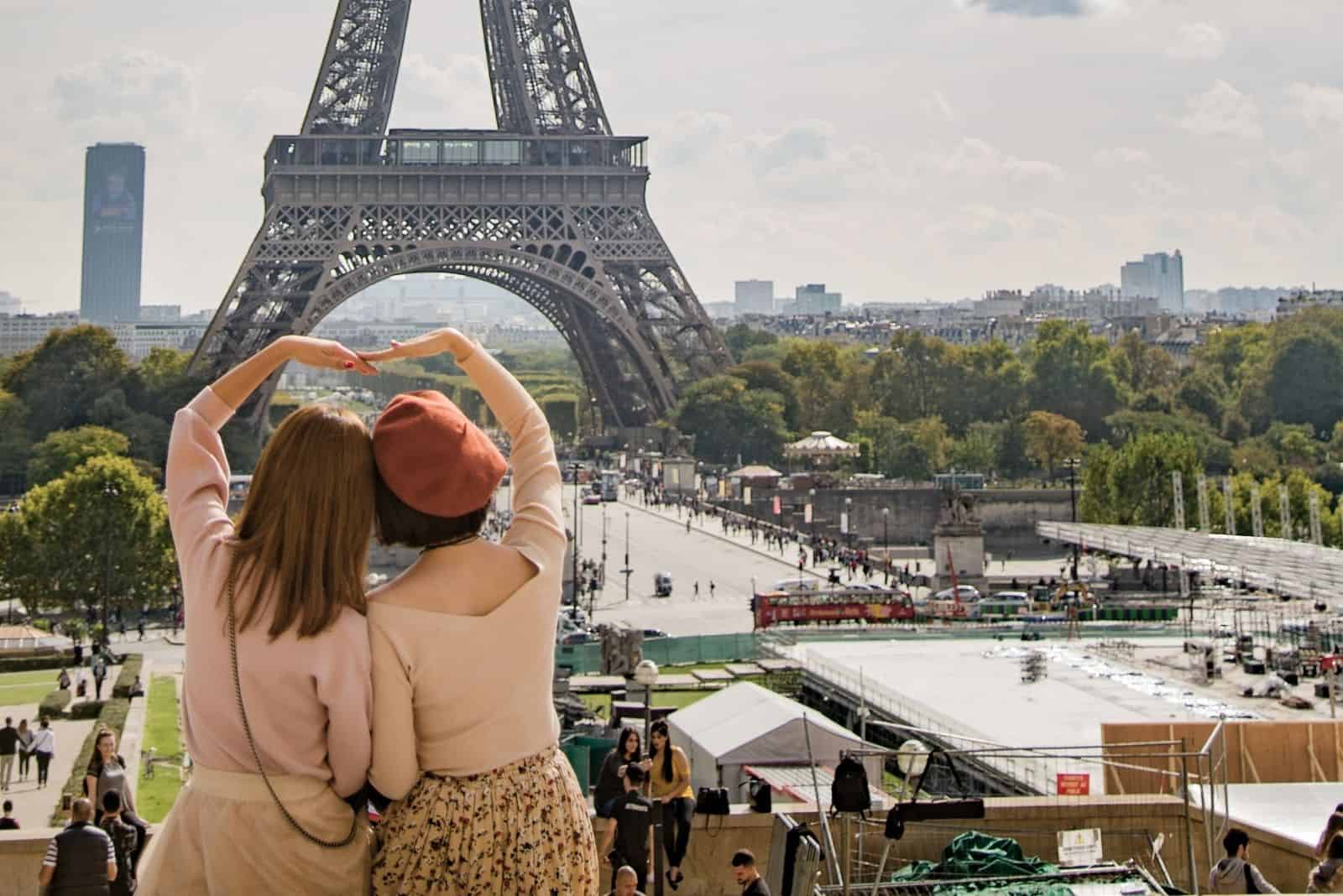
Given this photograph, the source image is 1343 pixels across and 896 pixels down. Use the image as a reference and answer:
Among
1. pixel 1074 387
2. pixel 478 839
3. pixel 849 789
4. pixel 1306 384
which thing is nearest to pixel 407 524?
pixel 478 839

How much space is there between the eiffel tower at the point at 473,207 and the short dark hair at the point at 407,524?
5768cm

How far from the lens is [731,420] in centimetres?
6831

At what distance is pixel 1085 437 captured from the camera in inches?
3031

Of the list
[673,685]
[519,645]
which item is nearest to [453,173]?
[673,685]

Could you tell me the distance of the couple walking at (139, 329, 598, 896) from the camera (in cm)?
324

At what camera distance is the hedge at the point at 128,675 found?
79.6ft

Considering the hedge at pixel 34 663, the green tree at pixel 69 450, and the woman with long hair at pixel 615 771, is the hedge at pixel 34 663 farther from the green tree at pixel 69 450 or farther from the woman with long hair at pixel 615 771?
the green tree at pixel 69 450

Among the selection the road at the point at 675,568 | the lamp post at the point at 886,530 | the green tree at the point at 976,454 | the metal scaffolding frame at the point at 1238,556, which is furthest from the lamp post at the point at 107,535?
the green tree at the point at 976,454

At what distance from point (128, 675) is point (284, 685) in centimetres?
2375

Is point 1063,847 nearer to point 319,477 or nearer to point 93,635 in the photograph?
point 319,477

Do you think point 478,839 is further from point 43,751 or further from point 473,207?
point 473,207

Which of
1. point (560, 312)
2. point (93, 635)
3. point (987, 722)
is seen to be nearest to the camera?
point (987, 722)

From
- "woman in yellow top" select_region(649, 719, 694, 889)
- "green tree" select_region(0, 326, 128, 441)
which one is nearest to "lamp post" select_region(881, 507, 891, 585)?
"green tree" select_region(0, 326, 128, 441)

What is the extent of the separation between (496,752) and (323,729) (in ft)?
1.04
